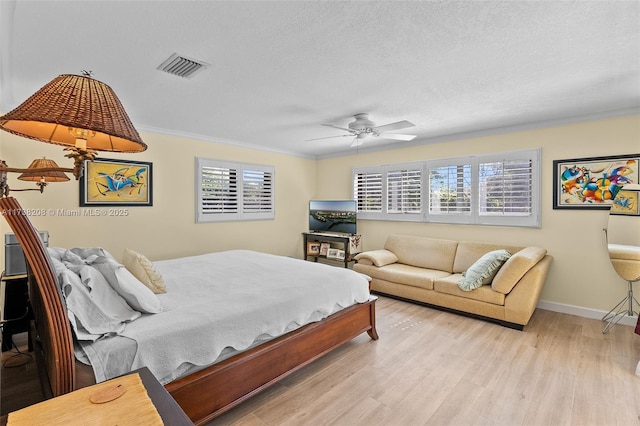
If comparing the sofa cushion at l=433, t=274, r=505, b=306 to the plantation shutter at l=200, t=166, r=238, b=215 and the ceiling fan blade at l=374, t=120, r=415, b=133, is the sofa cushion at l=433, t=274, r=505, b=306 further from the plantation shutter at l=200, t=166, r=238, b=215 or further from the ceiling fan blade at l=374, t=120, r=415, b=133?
the plantation shutter at l=200, t=166, r=238, b=215

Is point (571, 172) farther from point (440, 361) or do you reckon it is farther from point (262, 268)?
point (262, 268)

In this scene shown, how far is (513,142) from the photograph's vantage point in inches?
168

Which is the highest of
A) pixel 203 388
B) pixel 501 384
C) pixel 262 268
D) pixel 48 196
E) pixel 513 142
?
pixel 513 142

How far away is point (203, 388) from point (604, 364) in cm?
330

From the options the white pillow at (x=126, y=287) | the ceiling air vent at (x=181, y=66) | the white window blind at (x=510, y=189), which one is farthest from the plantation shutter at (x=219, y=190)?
the white window blind at (x=510, y=189)

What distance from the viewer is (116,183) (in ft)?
13.0

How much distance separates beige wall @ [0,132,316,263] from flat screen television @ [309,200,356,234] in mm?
408

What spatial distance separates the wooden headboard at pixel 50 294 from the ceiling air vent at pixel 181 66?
166 cm

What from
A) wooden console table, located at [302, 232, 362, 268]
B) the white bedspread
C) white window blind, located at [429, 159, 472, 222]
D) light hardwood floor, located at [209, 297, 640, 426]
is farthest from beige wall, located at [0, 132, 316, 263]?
light hardwood floor, located at [209, 297, 640, 426]

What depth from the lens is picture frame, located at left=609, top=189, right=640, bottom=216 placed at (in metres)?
3.45

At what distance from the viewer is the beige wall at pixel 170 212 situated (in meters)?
3.51

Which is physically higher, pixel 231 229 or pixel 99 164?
pixel 99 164

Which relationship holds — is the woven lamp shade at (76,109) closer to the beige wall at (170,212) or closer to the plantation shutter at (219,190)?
the beige wall at (170,212)

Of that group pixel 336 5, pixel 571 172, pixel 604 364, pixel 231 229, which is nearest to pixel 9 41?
pixel 336 5
